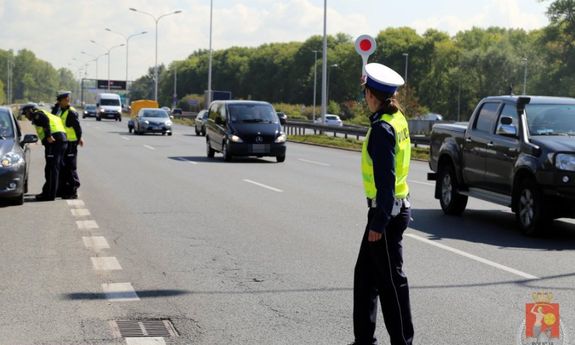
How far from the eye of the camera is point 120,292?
24.5 ft

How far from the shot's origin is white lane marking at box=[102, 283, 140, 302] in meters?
7.22

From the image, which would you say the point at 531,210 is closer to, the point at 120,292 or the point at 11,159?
the point at 120,292

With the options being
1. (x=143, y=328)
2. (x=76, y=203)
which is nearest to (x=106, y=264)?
(x=143, y=328)

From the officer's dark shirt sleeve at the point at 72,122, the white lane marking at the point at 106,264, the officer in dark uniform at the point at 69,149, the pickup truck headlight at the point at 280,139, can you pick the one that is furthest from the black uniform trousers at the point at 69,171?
the pickup truck headlight at the point at 280,139

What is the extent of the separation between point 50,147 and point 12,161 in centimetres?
121

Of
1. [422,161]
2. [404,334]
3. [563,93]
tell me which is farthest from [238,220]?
[563,93]

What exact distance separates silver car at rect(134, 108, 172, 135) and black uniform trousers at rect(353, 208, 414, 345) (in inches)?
1601

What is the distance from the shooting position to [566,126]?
38.5ft

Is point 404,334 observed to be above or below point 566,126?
below

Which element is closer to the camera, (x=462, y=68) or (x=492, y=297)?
(x=492, y=297)

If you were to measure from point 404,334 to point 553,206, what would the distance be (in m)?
6.02

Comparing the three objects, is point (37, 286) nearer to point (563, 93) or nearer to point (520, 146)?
point (520, 146)

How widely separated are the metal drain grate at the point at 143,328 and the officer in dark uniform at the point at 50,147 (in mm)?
8509

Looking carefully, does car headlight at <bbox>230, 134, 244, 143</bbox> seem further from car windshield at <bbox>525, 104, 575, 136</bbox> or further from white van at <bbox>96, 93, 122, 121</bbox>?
white van at <bbox>96, 93, 122, 121</bbox>
